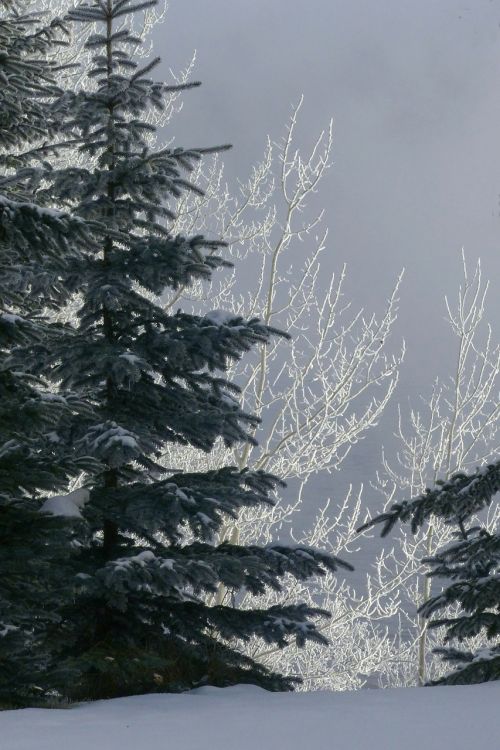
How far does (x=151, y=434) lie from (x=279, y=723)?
2.81m

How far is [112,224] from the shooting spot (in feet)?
20.9

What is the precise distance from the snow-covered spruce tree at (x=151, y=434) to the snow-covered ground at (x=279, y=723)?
943mm

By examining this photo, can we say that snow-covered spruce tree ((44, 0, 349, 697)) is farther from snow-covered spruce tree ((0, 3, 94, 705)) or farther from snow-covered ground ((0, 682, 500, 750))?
snow-covered ground ((0, 682, 500, 750))

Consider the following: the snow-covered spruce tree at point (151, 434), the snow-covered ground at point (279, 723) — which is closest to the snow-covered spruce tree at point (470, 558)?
the snow-covered ground at point (279, 723)

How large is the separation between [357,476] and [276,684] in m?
125

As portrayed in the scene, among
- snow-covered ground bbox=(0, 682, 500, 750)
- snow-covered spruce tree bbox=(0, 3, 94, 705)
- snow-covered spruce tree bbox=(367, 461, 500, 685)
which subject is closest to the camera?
snow-covered ground bbox=(0, 682, 500, 750)

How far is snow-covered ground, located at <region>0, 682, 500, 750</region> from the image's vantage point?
3617mm

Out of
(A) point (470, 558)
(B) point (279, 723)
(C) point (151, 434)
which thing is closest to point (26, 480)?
(C) point (151, 434)

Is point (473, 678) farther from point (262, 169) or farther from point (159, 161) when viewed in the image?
point (262, 169)

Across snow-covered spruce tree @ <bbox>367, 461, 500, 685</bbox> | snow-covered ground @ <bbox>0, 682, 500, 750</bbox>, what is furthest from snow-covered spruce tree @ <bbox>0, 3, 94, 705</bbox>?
snow-covered spruce tree @ <bbox>367, 461, 500, 685</bbox>

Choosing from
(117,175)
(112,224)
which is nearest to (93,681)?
(112,224)

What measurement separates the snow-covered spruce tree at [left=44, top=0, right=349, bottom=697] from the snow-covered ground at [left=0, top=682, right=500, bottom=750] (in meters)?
0.94

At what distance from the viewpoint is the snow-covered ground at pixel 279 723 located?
362cm

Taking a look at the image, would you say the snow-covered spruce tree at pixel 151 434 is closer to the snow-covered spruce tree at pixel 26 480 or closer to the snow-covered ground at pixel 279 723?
the snow-covered spruce tree at pixel 26 480
